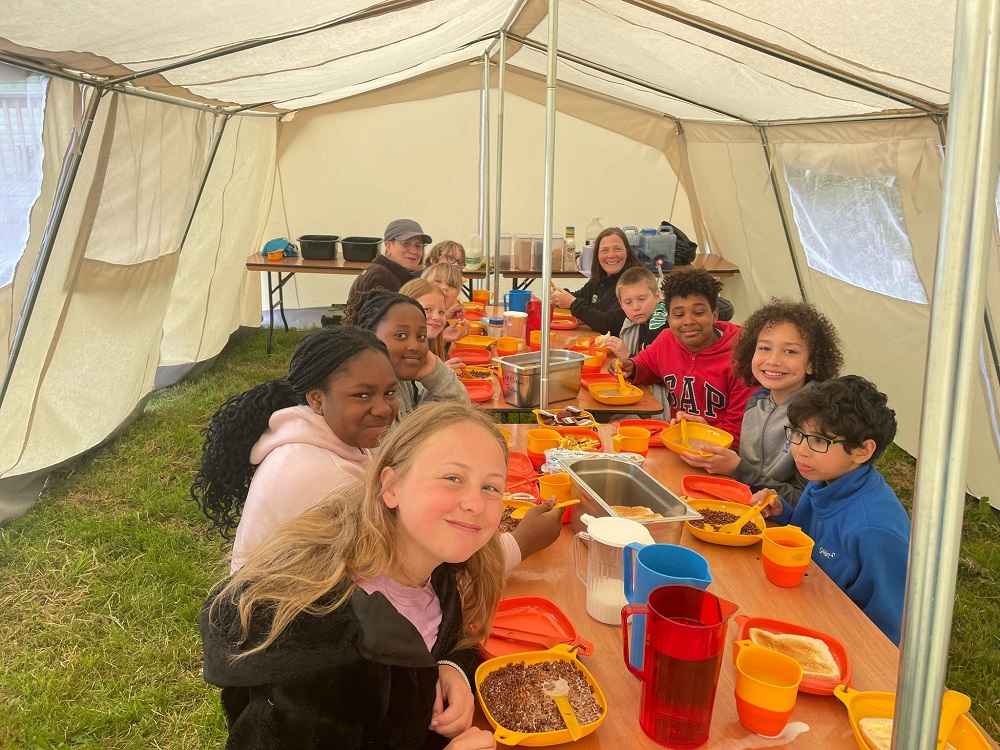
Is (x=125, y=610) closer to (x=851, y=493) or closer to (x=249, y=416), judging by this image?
(x=249, y=416)

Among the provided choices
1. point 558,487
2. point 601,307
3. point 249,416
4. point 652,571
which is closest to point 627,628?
point 652,571

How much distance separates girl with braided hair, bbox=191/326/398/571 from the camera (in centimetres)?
194

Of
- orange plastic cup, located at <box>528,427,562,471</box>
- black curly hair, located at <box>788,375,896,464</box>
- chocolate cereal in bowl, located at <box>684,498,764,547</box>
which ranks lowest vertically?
chocolate cereal in bowl, located at <box>684,498,764,547</box>

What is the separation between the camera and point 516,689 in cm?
140

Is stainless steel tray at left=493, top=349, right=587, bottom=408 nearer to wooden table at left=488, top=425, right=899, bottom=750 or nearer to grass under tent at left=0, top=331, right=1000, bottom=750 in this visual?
wooden table at left=488, top=425, right=899, bottom=750

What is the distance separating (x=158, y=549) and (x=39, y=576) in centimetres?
49

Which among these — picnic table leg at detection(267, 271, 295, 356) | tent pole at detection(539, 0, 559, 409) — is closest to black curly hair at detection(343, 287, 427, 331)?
tent pole at detection(539, 0, 559, 409)

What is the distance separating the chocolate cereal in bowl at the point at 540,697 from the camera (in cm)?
126

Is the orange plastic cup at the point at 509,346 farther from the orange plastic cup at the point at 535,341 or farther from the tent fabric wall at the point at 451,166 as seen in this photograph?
the tent fabric wall at the point at 451,166

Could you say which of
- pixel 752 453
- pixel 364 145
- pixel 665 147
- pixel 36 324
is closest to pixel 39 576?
pixel 36 324

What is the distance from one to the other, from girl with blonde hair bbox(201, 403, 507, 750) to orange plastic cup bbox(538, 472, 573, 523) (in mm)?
573

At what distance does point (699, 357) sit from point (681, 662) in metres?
2.45

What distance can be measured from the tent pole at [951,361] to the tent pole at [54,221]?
3.86m

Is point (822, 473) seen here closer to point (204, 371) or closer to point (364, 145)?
point (204, 371)
